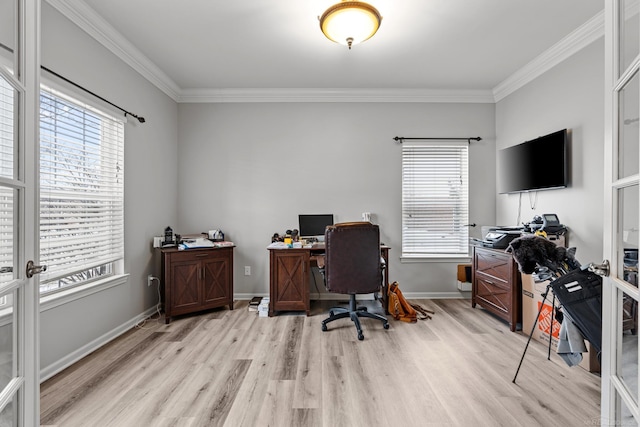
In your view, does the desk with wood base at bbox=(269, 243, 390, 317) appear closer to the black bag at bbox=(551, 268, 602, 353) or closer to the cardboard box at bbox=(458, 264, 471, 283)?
the cardboard box at bbox=(458, 264, 471, 283)

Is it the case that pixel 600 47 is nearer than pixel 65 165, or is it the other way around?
pixel 65 165

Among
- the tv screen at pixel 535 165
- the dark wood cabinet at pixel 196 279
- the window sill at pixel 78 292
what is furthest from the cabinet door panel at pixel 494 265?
the window sill at pixel 78 292

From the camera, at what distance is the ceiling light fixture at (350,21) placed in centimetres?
196

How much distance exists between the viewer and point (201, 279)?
3057 millimetres

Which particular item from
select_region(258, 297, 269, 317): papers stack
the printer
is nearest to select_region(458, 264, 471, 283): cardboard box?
the printer

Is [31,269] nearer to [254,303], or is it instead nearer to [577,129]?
[254,303]

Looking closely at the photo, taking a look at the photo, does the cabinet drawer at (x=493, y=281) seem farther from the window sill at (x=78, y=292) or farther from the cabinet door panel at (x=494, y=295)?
the window sill at (x=78, y=292)

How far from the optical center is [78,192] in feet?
7.37

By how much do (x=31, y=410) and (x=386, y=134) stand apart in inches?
148

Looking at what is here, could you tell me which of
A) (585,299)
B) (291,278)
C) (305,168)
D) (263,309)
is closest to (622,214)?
(585,299)

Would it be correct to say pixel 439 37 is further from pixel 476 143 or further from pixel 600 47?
pixel 476 143

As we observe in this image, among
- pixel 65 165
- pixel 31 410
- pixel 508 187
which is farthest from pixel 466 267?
pixel 65 165

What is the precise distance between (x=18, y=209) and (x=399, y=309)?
117 inches

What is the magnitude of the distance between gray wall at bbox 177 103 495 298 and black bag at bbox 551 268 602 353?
2234 mm
